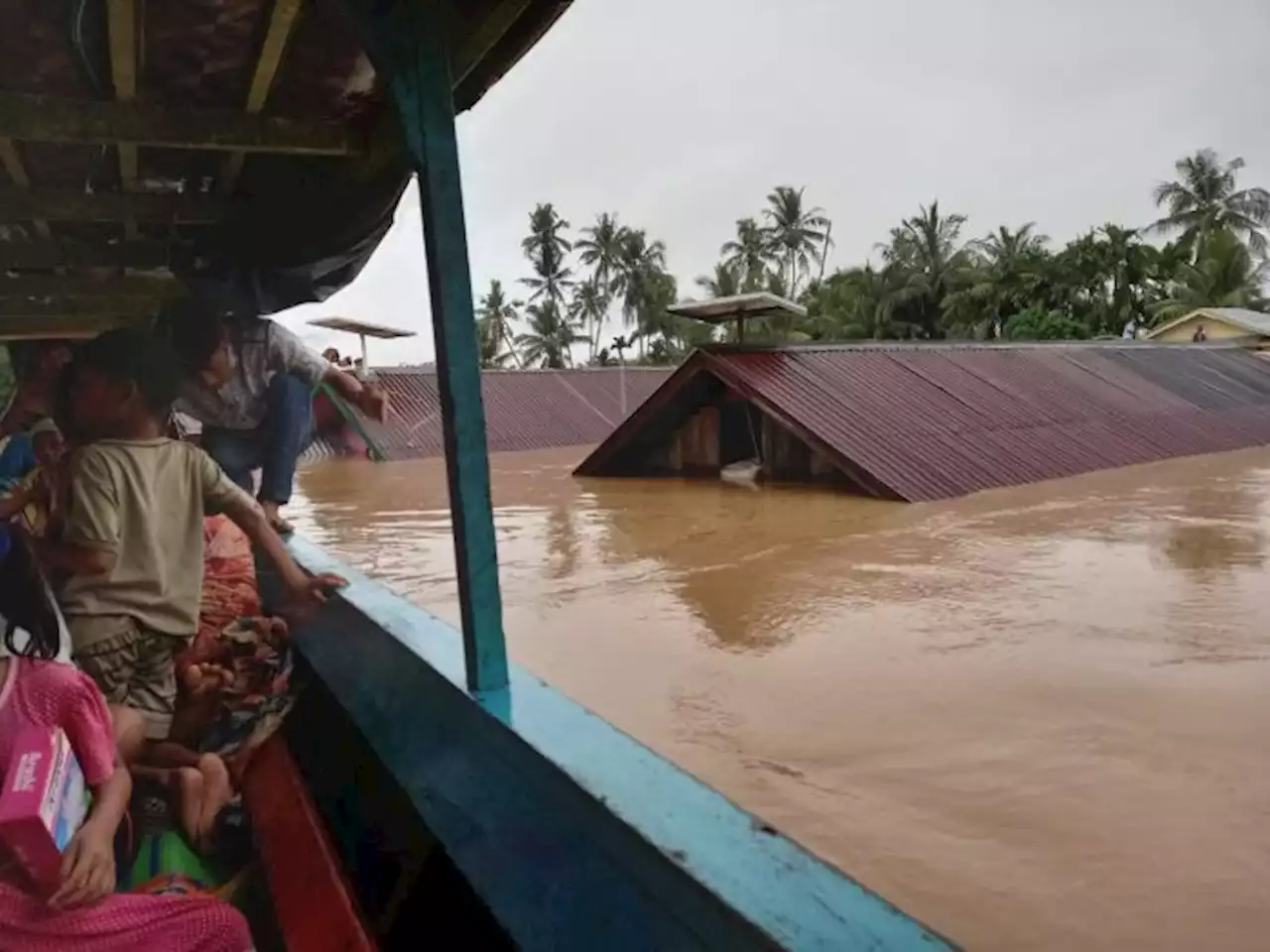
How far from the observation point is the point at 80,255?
301 centimetres

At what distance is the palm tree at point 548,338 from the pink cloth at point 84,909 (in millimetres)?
35683

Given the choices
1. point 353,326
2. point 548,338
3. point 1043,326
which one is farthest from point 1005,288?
point 353,326

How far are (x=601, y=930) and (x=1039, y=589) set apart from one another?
422 centimetres

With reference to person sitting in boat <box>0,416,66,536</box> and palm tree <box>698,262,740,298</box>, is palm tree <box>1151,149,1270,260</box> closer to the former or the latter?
palm tree <box>698,262,740,298</box>

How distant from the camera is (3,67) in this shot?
6.45ft

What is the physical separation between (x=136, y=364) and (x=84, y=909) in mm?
963

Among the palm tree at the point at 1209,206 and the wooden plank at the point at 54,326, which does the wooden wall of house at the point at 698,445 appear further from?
the palm tree at the point at 1209,206

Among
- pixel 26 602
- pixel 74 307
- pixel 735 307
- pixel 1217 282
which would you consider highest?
pixel 1217 282

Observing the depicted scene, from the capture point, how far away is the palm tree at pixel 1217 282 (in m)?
29.4

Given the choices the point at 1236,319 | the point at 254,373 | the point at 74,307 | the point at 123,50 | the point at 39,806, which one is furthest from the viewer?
the point at 1236,319

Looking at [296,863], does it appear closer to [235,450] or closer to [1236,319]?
[235,450]

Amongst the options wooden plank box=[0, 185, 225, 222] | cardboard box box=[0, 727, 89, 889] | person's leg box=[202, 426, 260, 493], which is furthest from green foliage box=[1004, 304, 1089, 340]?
cardboard box box=[0, 727, 89, 889]

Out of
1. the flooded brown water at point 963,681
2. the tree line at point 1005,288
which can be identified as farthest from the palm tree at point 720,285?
the flooded brown water at point 963,681

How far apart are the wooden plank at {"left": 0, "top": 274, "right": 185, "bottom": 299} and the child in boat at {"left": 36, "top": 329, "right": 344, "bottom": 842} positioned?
933mm
